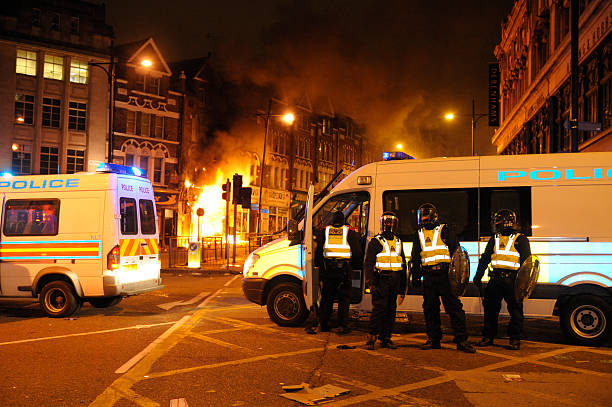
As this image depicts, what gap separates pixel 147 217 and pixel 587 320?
740 cm

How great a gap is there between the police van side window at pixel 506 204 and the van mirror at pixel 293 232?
8.52ft

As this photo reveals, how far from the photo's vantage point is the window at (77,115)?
114 feet

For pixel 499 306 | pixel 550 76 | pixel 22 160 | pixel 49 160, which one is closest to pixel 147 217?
pixel 499 306

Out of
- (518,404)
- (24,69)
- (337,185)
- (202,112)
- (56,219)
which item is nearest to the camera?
(518,404)

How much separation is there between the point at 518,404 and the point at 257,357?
2.96 meters

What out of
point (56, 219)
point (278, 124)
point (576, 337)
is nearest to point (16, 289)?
point (56, 219)

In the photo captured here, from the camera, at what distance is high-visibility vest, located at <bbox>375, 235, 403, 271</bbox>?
7.32 meters

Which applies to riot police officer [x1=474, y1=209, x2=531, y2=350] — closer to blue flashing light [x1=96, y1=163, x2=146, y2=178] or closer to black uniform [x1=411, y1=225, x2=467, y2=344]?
black uniform [x1=411, y1=225, x2=467, y2=344]

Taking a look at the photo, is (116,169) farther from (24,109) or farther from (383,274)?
(24,109)

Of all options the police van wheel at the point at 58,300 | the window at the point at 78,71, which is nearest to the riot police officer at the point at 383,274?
the police van wheel at the point at 58,300

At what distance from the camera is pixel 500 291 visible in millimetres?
7418

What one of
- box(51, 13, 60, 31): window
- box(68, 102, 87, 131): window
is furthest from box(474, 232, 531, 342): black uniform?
box(51, 13, 60, 31): window

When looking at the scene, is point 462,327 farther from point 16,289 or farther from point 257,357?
point 16,289

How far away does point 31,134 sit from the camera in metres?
33.7
